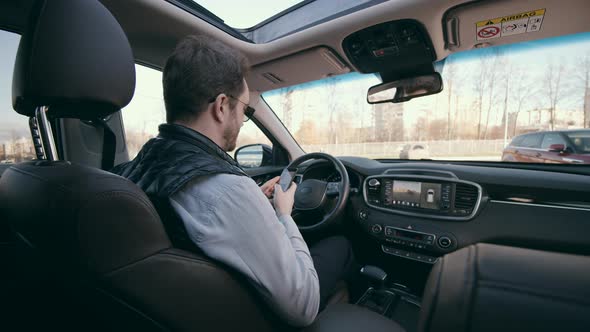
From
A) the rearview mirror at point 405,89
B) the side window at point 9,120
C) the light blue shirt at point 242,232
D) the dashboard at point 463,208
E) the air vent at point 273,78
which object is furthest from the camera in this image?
the air vent at point 273,78

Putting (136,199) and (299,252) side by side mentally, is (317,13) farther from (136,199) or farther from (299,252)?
(136,199)

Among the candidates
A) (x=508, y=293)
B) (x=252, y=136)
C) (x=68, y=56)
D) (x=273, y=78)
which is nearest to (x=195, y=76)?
(x=68, y=56)

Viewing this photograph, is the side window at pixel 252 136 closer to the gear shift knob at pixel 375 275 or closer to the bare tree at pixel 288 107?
the bare tree at pixel 288 107

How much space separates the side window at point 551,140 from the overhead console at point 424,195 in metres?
0.75

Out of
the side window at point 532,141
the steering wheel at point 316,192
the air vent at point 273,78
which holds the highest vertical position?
the air vent at point 273,78

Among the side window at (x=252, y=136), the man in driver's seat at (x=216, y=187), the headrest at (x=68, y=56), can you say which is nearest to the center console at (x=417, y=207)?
the man in driver's seat at (x=216, y=187)

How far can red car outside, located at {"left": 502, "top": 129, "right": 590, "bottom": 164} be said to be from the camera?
201 centimetres

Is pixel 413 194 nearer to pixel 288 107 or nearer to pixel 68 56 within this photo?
pixel 288 107

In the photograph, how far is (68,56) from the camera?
3.26ft

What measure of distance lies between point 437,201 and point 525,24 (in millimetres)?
1413

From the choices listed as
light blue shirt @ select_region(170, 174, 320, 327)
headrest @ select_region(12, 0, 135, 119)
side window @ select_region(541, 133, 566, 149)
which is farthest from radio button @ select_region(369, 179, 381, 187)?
headrest @ select_region(12, 0, 135, 119)

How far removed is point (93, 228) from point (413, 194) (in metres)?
2.05

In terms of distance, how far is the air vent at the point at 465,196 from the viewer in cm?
199

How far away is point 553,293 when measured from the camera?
1.10 ft
